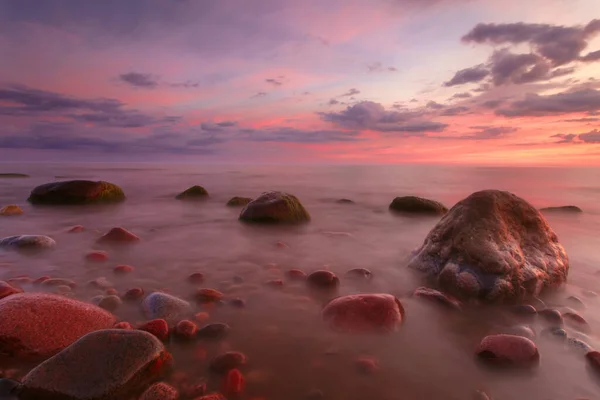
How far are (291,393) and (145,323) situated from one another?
1.47 meters

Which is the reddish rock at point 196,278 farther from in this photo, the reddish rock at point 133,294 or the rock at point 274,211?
the rock at point 274,211

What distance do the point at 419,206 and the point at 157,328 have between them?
9713 millimetres

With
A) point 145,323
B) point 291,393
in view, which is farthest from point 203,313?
point 291,393

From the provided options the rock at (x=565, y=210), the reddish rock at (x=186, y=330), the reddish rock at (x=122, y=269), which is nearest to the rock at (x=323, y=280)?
the reddish rock at (x=186, y=330)

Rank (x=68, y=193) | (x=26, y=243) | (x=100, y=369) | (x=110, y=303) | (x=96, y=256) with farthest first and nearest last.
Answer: (x=68, y=193) < (x=26, y=243) < (x=96, y=256) < (x=110, y=303) < (x=100, y=369)

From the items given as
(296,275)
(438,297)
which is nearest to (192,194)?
(296,275)

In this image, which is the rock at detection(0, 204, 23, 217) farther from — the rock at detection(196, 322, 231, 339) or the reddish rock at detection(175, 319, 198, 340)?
the rock at detection(196, 322, 231, 339)

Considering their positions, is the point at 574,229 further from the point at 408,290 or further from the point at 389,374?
the point at 389,374

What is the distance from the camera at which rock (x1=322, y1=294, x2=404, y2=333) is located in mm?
3082

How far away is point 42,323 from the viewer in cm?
275

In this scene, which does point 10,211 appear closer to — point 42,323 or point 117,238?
point 117,238

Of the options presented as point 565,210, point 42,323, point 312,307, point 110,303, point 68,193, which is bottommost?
point 565,210

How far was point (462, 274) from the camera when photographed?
4055mm

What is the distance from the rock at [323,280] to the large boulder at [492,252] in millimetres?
1348
